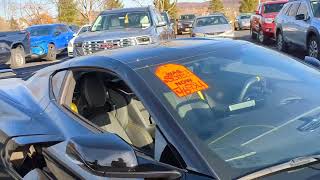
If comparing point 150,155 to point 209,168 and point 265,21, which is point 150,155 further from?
point 265,21

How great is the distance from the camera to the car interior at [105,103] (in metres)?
3.38

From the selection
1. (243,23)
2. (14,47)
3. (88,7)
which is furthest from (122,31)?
(88,7)

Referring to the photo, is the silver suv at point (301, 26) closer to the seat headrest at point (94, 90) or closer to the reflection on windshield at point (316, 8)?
the reflection on windshield at point (316, 8)

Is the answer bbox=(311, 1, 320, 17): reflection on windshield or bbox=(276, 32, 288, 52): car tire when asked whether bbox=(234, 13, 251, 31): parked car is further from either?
bbox=(311, 1, 320, 17): reflection on windshield

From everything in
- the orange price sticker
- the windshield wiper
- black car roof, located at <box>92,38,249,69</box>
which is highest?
black car roof, located at <box>92,38,249,69</box>

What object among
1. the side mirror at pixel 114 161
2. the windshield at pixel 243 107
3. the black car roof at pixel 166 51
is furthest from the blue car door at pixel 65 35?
the side mirror at pixel 114 161

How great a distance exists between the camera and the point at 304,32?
12.5 meters

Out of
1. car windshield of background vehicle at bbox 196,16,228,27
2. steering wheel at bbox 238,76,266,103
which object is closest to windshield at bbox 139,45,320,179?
steering wheel at bbox 238,76,266,103

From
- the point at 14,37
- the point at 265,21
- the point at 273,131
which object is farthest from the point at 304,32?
the point at 273,131

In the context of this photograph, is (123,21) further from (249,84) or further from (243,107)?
(243,107)

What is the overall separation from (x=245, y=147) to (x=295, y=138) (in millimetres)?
292

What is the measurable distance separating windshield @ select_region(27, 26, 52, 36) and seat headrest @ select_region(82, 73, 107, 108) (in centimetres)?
1856

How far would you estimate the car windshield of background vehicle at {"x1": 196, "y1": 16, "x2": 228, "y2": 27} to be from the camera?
818 inches

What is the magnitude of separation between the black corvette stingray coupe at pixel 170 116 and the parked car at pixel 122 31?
805cm
